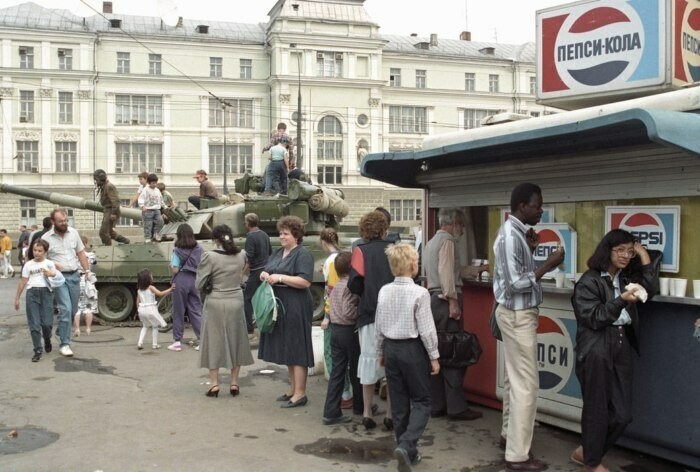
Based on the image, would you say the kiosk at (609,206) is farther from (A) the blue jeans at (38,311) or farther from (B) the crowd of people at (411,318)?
(A) the blue jeans at (38,311)

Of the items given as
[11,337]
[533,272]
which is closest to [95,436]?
[533,272]

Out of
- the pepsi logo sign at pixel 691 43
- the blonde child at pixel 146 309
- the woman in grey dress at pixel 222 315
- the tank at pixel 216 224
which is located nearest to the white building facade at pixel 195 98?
the tank at pixel 216 224

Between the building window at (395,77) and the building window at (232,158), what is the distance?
37.9 ft

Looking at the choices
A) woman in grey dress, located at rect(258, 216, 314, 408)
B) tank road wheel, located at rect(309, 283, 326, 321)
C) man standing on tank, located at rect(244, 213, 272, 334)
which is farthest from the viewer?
tank road wheel, located at rect(309, 283, 326, 321)

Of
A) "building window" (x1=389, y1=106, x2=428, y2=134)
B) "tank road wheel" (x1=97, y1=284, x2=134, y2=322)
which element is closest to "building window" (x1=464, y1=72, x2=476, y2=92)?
"building window" (x1=389, y1=106, x2=428, y2=134)

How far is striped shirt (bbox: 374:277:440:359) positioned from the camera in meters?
5.52

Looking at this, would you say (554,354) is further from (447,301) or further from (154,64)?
(154,64)

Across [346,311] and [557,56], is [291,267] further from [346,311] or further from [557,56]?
[557,56]

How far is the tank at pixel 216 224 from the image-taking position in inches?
530

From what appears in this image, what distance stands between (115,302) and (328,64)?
42488mm

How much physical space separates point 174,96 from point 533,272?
5054 cm

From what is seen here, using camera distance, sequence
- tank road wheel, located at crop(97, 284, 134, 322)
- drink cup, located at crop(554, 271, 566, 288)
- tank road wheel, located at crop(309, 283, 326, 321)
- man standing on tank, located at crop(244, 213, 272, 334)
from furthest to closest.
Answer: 1. tank road wheel, located at crop(309, 283, 326, 321)
2. tank road wheel, located at crop(97, 284, 134, 322)
3. man standing on tank, located at crop(244, 213, 272, 334)
4. drink cup, located at crop(554, 271, 566, 288)

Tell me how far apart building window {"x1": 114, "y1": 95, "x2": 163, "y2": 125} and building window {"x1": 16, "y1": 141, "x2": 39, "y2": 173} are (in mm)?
5509

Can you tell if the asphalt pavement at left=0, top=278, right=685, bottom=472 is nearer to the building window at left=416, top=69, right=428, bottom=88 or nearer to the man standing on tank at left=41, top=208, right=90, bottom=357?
the man standing on tank at left=41, top=208, right=90, bottom=357
